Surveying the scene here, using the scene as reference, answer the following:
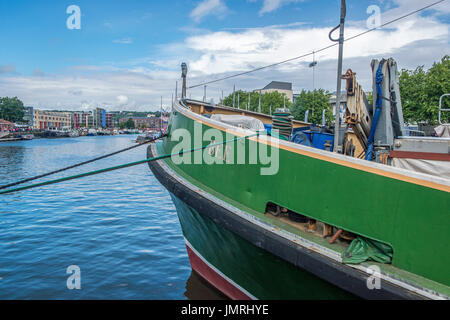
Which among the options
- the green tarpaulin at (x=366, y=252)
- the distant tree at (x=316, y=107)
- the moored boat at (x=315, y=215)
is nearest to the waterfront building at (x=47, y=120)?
the distant tree at (x=316, y=107)

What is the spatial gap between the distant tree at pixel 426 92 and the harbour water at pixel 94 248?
2421 cm

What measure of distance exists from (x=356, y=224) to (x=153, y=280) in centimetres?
496

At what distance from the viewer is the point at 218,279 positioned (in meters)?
5.33

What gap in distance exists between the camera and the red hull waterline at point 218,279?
474 cm

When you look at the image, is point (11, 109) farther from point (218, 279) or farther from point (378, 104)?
point (378, 104)

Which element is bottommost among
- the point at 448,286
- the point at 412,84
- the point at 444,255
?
the point at 448,286

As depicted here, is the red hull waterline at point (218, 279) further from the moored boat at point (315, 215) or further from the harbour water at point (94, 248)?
the harbour water at point (94, 248)

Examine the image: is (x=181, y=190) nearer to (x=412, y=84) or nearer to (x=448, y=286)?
(x=448, y=286)

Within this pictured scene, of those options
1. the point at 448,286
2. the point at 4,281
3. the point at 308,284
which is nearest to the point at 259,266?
the point at 308,284

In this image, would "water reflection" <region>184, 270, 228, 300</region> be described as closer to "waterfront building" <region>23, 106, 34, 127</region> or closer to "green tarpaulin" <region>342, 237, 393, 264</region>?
"green tarpaulin" <region>342, 237, 393, 264</region>

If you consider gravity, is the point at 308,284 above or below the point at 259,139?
below

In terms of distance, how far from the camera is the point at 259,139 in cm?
Answer: 423

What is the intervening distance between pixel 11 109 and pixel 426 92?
401 feet

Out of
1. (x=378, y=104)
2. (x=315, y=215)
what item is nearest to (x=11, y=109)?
(x=378, y=104)
